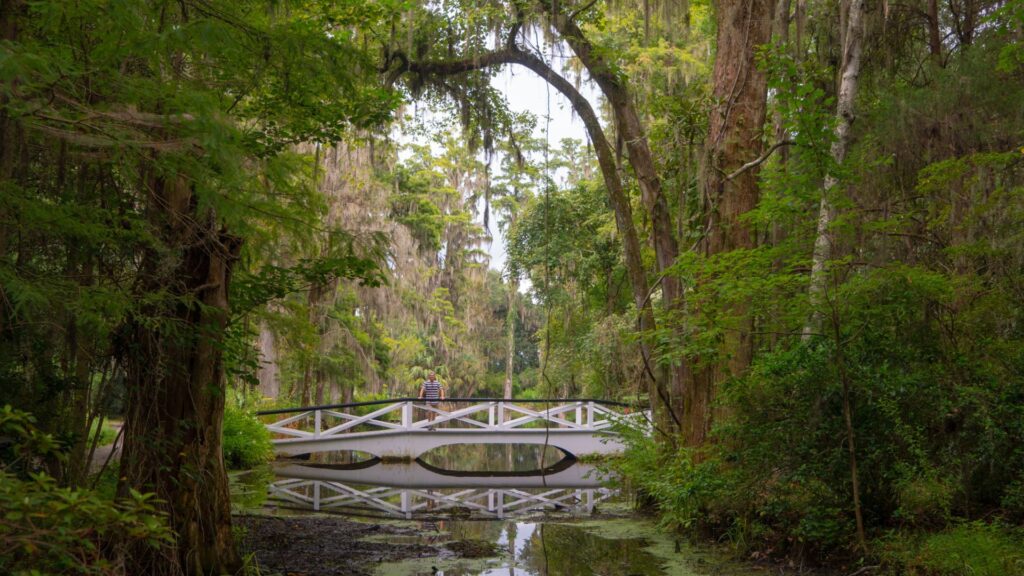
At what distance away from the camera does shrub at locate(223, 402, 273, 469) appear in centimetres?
1376

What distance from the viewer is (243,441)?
1405 centimetres

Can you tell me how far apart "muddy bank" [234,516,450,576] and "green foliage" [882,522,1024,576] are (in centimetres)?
346

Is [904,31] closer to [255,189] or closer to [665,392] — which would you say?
[665,392]

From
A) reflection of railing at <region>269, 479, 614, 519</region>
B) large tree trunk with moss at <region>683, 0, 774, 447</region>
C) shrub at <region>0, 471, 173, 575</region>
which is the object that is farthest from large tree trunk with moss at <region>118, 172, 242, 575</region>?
reflection of railing at <region>269, 479, 614, 519</region>

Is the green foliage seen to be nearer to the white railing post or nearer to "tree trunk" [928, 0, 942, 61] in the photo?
"tree trunk" [928, 0, 942, 61]

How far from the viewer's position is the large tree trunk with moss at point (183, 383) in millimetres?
5121

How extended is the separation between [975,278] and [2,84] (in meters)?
6.20

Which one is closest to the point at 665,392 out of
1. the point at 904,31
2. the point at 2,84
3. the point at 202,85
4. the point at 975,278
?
Result: the point at 975,278

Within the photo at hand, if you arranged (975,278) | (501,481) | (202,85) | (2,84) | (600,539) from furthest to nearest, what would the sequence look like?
1. (501,481)
2. (600,539)
3. (975,278)
4. (202,85)
5. (2,84)

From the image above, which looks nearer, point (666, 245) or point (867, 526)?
point (867, 526)

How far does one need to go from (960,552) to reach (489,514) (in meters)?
6.17

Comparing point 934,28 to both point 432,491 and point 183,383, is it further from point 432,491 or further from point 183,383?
point 432,491

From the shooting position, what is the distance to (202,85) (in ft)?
17.4

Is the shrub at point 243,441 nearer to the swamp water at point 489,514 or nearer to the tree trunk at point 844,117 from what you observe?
the swamp water at point 489,514
